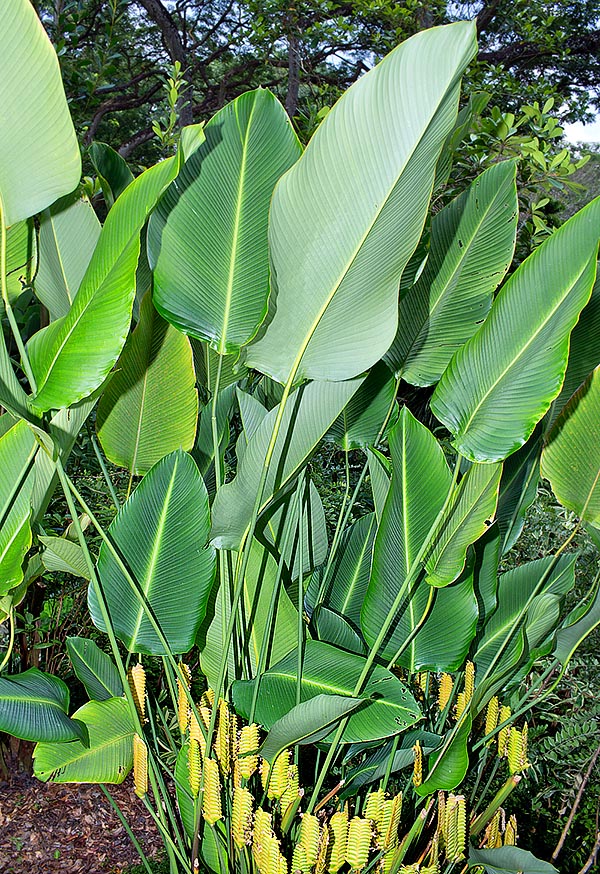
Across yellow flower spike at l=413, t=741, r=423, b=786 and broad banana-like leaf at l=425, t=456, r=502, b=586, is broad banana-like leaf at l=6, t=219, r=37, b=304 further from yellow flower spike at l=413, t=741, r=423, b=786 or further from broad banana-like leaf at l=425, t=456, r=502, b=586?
yellow flower spike at l=413, t=741, r=423, b=786

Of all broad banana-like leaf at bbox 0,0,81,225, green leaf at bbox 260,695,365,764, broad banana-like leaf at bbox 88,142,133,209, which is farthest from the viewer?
broad banana-like leaf at bbox 88,142,133,209

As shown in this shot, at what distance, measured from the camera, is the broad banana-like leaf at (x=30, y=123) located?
1.87 feet

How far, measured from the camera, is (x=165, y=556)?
0.84 metres

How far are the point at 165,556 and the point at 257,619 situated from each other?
18cm

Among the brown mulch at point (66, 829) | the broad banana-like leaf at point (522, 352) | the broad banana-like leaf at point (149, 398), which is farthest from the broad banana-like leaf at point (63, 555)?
the brown mulch at point (66, 829)

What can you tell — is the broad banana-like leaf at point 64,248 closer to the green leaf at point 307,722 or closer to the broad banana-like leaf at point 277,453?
the broad banana-like leaf at point 277,453

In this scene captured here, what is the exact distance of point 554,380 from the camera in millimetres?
671

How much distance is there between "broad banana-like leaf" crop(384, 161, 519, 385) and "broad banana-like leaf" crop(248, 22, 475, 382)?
0.82ft

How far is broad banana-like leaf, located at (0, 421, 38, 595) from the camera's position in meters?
0.78

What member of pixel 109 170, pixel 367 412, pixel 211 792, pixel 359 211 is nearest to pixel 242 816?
pixel 211 792

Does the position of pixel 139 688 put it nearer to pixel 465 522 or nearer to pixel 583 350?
pixel 465 522

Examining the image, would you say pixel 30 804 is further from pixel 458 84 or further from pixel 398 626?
pixel 458 84

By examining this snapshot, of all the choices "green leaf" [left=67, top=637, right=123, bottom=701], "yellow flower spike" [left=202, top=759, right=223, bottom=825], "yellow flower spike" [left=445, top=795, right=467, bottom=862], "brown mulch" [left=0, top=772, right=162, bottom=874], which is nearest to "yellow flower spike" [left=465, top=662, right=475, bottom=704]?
"yellow flower spike" [left=445, top=795, right=467, bottom=862]

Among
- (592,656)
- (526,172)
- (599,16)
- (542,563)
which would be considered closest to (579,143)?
(599,16)
